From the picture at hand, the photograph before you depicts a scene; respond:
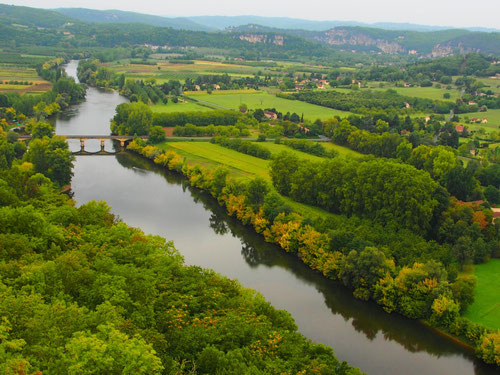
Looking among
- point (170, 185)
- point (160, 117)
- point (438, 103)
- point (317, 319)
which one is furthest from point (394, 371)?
point (438, 103)

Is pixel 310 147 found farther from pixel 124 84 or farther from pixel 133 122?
pixel 124 84

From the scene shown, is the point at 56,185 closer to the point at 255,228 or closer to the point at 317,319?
the point at 255,228

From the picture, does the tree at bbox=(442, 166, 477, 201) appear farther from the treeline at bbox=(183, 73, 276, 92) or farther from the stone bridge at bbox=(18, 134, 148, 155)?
the treeline at bbox=(183, 73, 276, 92)

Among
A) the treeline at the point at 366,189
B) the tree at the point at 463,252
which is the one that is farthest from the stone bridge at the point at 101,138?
the tree at the point at 463,252

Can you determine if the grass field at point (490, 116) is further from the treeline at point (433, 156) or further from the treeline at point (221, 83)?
the treeline at point (221, 83)

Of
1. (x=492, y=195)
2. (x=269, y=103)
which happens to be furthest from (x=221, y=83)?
(x=492, y=195)

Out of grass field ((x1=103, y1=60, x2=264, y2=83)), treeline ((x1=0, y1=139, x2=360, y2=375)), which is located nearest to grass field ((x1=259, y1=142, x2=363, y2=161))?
treeline ((x1=0, y1=139, x2=360, y2=375))

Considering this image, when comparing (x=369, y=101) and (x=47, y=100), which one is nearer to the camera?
(x=47, y=100)

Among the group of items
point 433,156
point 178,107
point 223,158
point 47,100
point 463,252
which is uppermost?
point 47,100

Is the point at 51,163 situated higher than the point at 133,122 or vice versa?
the point at 133,122
